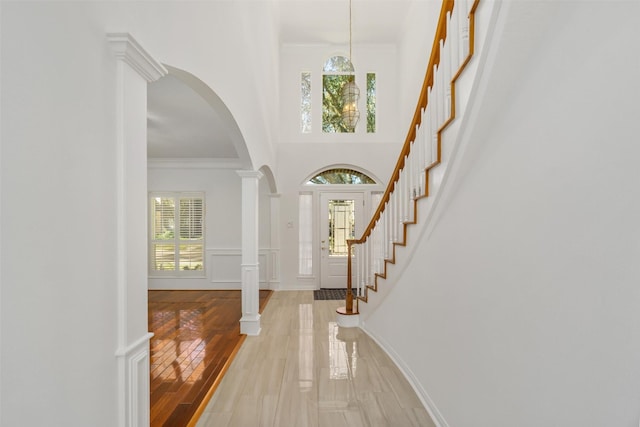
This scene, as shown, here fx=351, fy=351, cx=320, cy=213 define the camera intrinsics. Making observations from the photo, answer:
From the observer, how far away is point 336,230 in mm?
7566

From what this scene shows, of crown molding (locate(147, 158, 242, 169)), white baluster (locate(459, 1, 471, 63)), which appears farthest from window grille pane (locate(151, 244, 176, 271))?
white baluster (locate(459, 1, 471, 63))

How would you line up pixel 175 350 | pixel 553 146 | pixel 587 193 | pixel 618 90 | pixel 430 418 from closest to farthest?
pixel 618 90 < pixel 587 193 < pixel 553 146 < pixel 430 418 < pixel 175 350

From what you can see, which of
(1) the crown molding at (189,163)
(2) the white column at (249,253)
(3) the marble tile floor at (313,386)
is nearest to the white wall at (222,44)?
(2) the white column at (249,253)

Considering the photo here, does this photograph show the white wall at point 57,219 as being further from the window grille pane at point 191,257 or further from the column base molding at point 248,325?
the window grille pane at point 191,257

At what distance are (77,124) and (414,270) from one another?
248 centimetres

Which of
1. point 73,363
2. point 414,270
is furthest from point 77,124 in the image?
point 414,270

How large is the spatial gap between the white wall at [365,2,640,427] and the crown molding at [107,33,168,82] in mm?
1470

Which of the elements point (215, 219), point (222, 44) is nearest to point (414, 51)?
point (222, 44)

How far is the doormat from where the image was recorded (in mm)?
6559

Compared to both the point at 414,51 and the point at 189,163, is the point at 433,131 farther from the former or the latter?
the point at 189,163

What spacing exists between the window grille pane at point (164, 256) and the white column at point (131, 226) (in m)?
6.22

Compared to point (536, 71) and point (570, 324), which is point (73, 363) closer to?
point (570, 324)

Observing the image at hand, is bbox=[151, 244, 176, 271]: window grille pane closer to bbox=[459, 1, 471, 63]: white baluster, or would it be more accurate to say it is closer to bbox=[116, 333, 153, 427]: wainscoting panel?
bbox=[116, 333, 153, 427]: wainscoting panel

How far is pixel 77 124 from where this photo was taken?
117 cm
